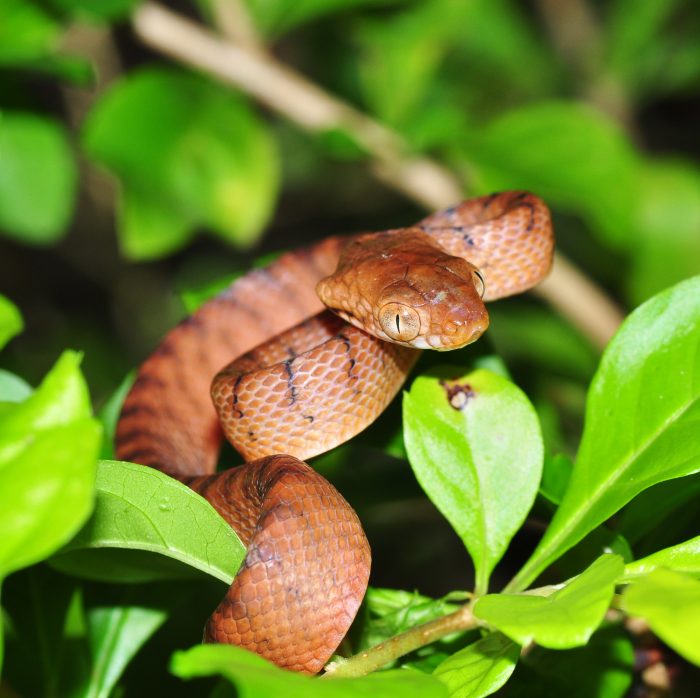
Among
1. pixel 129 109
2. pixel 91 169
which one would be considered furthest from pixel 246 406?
pixel 91 169

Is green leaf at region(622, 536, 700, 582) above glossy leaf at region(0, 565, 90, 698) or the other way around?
above

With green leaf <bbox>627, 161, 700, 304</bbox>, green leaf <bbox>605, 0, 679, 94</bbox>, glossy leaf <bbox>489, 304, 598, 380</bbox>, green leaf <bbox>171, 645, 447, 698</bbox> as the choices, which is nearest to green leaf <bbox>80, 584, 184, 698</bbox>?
green leaf <bbox>171, 645, 447, 698</bbox>

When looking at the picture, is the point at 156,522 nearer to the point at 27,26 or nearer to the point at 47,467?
the point at 47,467

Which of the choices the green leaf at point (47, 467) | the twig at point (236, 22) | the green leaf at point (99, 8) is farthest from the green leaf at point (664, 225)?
the green leaf at point (47, 467)

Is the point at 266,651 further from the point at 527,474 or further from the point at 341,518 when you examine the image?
the point at 527,474

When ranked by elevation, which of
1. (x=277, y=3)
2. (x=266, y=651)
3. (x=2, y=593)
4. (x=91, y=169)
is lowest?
(x=91, y=169)

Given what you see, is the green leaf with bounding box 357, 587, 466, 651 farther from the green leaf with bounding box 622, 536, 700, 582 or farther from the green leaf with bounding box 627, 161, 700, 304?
the green leaf with bounding box 627, 161, 700, 304
